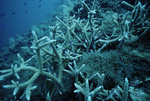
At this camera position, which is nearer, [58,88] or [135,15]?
[135,15]

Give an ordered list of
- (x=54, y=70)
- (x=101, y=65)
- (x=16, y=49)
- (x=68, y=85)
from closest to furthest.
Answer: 1. (x=101, y=65)
2. (x=68, y=85)
3. (x=54, y=70)
4. (x=16, y=49)

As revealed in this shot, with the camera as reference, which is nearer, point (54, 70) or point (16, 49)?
point (54, 70)

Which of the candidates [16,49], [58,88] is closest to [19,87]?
[58,88]

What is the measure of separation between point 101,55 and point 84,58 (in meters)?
0.42

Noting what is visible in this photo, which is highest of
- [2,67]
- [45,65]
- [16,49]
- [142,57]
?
[16,49]

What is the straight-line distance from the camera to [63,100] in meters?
2.21

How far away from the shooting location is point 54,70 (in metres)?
2.49

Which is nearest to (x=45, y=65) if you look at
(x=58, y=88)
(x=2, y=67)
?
(x=58, y=88)

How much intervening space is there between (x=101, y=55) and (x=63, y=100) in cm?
143

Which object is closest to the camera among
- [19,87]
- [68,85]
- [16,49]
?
[19,87]

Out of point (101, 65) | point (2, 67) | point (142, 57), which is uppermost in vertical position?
point (2, 67)

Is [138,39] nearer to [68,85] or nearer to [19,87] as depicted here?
[68,85]

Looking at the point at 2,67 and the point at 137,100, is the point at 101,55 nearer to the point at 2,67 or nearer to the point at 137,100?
the point at 137,100

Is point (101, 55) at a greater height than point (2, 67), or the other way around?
point (2, 67)
